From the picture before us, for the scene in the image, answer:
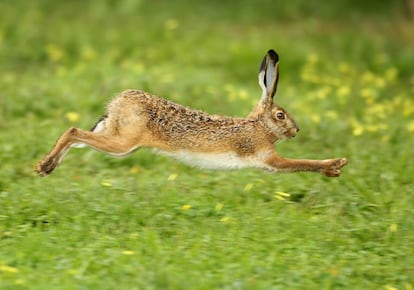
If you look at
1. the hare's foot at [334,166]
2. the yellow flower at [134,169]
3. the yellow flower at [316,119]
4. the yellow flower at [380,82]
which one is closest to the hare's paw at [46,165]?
the yellow flower at [134,169]

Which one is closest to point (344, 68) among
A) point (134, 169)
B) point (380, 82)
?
point (380, 82)

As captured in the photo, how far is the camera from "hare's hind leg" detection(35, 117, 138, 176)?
22.4 feet

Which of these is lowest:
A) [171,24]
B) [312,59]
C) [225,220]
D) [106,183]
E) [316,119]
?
[225,220]

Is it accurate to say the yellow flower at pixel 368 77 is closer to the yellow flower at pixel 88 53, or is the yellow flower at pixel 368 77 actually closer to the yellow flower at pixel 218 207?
the yellow flower at pixel 88 53

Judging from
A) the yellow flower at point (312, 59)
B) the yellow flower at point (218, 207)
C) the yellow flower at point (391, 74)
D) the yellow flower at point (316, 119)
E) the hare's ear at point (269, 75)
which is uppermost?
the yellow flower at point (312, 59)

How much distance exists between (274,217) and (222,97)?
3.84m

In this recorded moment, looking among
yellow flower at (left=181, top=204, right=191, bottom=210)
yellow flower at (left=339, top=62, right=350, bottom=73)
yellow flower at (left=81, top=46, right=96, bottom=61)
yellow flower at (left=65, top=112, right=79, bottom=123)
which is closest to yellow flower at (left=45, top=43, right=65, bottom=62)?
yellow flower at (left=81, top=46, right=96, bottom=61)

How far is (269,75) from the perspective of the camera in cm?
727

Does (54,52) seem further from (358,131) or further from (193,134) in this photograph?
(193,134)

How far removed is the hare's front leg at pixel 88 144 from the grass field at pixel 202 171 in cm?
24

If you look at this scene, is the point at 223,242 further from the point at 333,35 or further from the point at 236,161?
the point at 333,35

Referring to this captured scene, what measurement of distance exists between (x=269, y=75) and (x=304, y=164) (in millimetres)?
764

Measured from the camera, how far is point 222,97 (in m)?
10.5

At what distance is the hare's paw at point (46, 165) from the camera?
6863 millimetres
